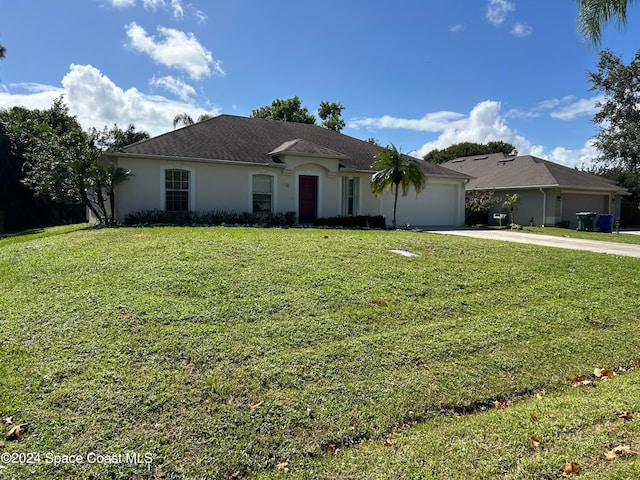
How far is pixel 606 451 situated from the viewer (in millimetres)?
3229

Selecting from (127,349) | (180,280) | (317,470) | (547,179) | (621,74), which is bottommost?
(317,470)

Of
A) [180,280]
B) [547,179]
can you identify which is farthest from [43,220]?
[547,179]

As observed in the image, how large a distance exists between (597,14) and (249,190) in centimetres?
1216

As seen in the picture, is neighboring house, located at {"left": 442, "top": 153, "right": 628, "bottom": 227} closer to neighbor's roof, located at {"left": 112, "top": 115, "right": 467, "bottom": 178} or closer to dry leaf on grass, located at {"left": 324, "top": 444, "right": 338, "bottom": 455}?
neighbor's roof, located at {"left": 112, "top": 115, "right": 467, "bottom": 178}

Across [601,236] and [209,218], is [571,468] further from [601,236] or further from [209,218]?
[601,236]

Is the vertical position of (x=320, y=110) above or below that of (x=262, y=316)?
above

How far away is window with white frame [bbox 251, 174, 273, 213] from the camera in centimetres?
1694

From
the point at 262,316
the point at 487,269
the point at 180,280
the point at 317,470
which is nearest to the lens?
the point at 317,470

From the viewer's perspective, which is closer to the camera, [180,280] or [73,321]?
[73,321]

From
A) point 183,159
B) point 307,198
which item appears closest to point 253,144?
point 307,198

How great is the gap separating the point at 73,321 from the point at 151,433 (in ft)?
7.77

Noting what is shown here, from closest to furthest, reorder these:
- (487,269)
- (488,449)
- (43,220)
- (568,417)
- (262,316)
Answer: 1. (488,449)
2. (568,417)
3. (262,316)
4. (487,269)
5. (43,220)

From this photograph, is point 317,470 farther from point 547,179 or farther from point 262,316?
point 547,179

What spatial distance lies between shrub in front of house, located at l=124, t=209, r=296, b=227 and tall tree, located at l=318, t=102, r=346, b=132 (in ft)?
84.6
